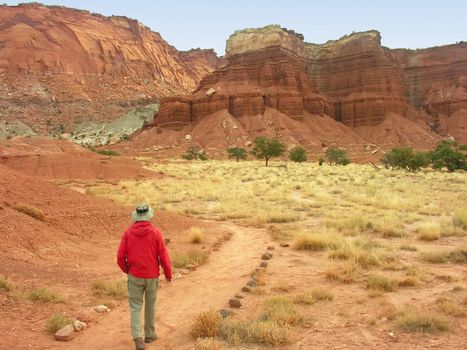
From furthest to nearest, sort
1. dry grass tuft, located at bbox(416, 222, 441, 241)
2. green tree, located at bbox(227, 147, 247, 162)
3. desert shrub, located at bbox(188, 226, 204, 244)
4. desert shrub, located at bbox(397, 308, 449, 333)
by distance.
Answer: green tree, located at bbox(227, 147, 247, 162)
desert shrub, located at bbox(188, 226, 204, 244)
dry grass tuft, located at bbox(416, 222, 441, 241)
desert shrub, located at bbox(397, 308, 449, 333)

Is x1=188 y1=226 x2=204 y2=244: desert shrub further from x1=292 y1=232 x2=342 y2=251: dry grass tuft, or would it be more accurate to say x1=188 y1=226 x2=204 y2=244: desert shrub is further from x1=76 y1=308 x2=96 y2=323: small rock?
x1=76 y1=308 x2=96 y2=323: small rock

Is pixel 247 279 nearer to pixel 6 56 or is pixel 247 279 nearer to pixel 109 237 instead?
pixel 109 237

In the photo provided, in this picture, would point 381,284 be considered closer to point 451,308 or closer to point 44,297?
point 451,308

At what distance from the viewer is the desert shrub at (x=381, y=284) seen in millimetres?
8344

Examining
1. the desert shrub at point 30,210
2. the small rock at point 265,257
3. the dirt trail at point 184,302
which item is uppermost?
the desert shrub at point 30,210

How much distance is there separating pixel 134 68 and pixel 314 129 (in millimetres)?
66321

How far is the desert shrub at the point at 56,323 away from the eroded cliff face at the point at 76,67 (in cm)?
10698

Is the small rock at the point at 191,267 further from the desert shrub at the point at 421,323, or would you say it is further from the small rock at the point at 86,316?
the desert shrub at the point at 421,323

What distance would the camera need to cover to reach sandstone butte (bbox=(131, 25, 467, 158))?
9538 cm

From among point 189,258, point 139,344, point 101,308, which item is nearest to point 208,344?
point 139,344

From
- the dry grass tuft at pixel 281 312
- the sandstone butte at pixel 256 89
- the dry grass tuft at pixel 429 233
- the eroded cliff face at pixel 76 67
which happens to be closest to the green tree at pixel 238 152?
the sandstone butte at pixel 256 89

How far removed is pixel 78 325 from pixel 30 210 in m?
6.45

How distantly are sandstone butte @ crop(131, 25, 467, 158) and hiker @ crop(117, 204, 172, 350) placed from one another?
79.2 m

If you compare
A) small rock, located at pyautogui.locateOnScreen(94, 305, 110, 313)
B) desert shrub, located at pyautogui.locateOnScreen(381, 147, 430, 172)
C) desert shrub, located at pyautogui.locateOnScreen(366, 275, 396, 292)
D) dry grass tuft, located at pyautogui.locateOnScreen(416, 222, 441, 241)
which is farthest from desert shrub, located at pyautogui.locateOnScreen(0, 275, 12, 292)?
desert shrub, located at pyautogui.locateOnScreen(381, 147, 430, 172)
